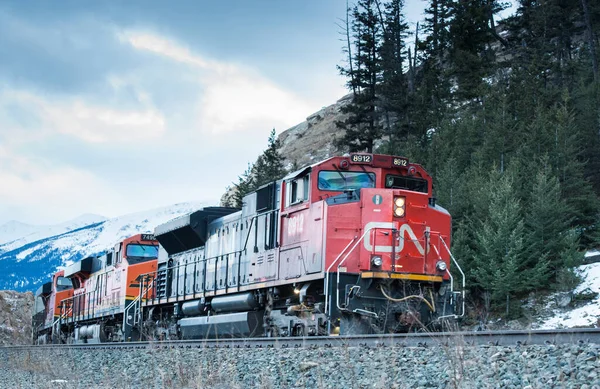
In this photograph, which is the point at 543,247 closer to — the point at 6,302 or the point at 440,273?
the point at 440,273

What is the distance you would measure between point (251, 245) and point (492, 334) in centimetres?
811

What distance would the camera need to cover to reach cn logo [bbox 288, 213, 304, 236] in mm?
12906

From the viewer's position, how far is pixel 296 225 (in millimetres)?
13109

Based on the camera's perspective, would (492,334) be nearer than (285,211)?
Yes

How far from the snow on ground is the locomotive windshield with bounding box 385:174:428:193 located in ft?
30.3

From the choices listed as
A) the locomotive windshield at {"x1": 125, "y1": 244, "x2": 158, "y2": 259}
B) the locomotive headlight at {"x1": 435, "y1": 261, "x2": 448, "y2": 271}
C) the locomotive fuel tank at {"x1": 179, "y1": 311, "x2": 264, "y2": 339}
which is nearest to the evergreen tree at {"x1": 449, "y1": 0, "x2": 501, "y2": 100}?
the locomotive windshield at {"x1": 125, "y1": 244, "x2": 158, "y2": 259}

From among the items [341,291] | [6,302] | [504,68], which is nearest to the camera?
[341,291]

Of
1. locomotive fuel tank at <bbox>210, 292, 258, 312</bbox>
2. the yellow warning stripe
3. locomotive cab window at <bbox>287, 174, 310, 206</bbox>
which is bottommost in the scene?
locomotive fuel tank at <bbox>210, 292, 258, 312</bbox>

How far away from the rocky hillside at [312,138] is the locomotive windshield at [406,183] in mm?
44142

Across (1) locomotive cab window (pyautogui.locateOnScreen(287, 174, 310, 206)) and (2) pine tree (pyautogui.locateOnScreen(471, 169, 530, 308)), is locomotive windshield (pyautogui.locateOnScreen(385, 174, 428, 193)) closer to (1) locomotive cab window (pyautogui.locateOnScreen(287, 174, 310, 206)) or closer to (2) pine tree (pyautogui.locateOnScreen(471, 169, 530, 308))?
(1) locomotive cab window (pyautogui.locateOnScreen(287, 174, 310, 206))

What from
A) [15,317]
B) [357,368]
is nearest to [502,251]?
[357,368]

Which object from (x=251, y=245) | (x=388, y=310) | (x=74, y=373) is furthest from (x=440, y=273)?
(x=74, y=373)

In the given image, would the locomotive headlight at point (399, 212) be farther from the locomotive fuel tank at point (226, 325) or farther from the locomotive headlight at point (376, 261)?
the locomotive fuel tank at point (226, 325)

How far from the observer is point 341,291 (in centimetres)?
1170
